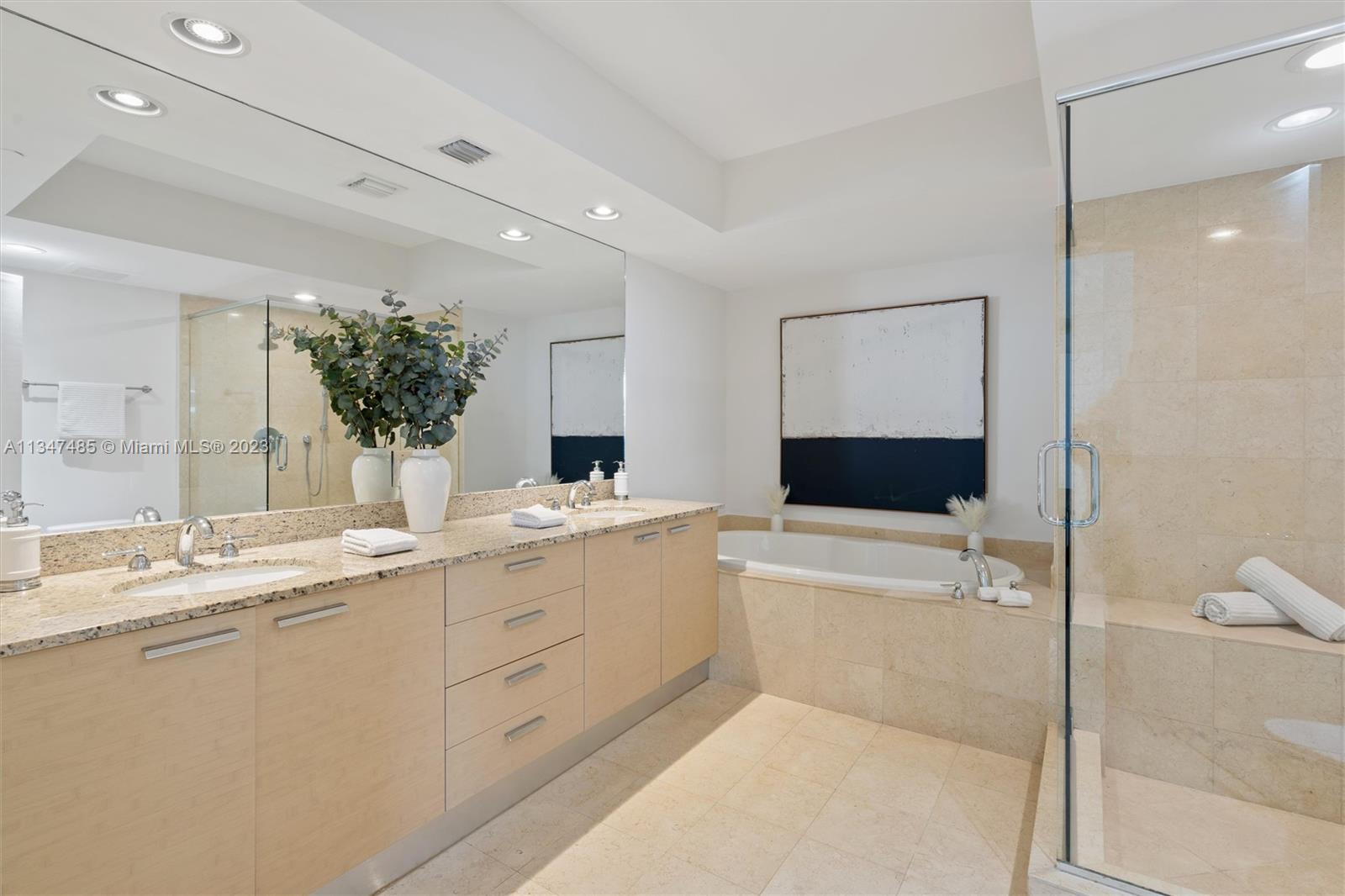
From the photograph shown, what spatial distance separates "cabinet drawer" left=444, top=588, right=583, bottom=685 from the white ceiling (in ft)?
6.13

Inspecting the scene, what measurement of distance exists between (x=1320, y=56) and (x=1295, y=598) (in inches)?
52.9

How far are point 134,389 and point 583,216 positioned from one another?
1761mm

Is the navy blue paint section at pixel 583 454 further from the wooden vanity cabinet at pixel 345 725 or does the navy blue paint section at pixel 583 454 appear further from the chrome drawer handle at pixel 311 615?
the chrome drawer handle at pixel 311 615

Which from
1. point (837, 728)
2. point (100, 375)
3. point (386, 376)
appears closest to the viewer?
point (100, 375)

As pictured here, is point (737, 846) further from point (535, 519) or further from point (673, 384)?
point (673, 384)

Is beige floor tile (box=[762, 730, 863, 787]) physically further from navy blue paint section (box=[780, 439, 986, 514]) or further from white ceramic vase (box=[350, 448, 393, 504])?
white ceramic vase (box=[350, 448, 393, 504])

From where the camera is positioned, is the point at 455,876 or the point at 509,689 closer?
the point at 455,876

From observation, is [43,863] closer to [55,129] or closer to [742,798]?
[55,129]

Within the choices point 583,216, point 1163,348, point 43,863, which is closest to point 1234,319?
point 1163,348

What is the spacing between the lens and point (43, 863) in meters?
1.10

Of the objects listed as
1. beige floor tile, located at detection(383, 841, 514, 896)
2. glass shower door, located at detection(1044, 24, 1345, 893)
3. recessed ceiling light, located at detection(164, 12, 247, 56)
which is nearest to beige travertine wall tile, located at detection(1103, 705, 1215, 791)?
glass shower door, located at detection(1044, 24, 1345, 893)

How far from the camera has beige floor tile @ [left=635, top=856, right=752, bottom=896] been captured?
1.73 meters

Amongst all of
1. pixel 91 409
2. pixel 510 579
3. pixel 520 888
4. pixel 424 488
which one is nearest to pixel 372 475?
pixel 424 488

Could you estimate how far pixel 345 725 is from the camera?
156cm
